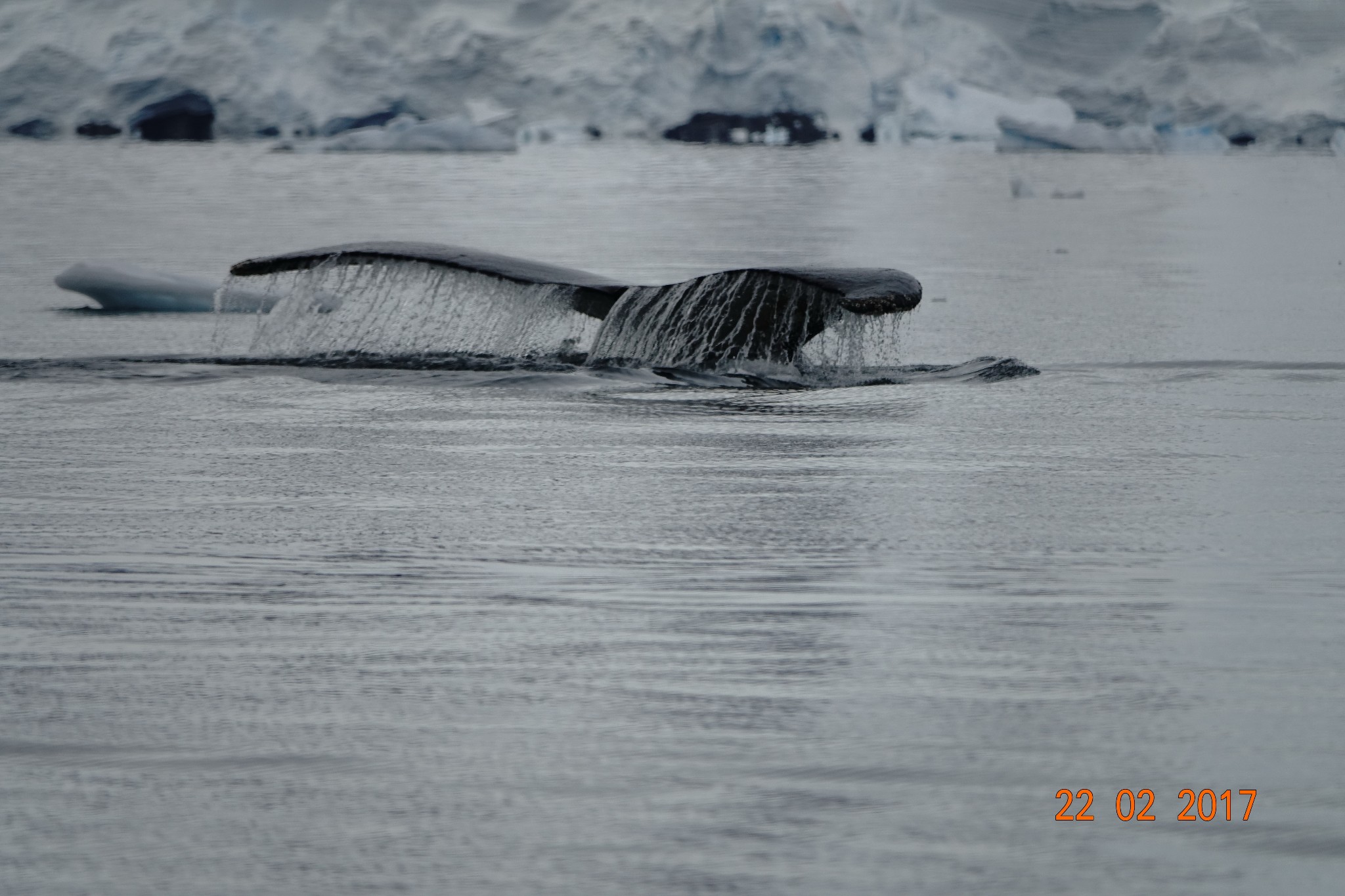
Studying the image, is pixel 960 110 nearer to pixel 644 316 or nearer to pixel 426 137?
pixel 426 137

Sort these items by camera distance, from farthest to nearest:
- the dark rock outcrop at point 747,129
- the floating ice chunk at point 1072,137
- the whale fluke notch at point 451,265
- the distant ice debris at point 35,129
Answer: the dark rock outcrop at point 747,129, the distant ice debris at point 35,129, the floating ice chunk at point 1072,137, the whale fluke notch at point 451,265

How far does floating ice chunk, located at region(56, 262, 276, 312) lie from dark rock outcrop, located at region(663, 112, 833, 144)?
196ft

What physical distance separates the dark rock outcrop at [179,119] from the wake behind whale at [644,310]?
63.0 m

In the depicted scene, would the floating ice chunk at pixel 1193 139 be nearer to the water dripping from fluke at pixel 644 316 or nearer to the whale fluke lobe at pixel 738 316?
the water dripping from fluke at pixel 644 316

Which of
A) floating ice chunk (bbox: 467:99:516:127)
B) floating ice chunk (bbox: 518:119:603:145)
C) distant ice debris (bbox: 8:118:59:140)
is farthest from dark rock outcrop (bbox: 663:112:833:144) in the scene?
distant ice debris (bbox: 8:118:59:140)

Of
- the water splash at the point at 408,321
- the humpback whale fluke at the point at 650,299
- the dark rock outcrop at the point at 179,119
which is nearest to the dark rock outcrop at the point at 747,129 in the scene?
the dark rock outcrop at the point at 179,119

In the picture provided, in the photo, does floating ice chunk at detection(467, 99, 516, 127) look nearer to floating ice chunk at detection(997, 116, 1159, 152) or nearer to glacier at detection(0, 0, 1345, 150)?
glacier at detection(0, 0, 1345, 150)

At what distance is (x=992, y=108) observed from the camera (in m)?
69.8

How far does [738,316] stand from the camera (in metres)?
8.73

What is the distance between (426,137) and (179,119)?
14.4m

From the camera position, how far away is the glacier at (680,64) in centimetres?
6788

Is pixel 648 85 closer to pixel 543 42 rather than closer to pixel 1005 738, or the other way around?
pixel 543 42

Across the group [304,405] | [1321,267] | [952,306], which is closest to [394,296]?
[952,306]

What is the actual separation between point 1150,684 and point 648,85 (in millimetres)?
69045
